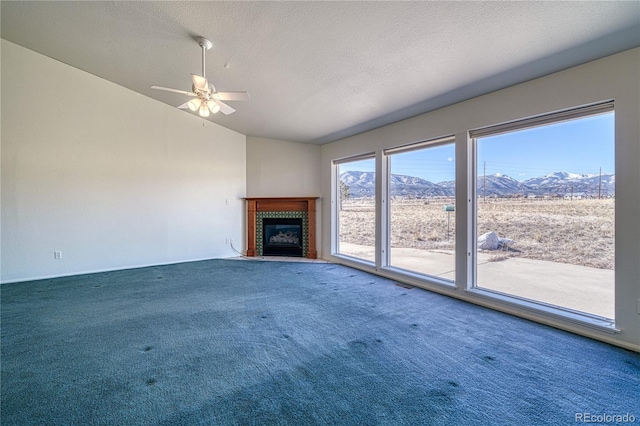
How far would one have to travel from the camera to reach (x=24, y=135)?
4195 millimetres

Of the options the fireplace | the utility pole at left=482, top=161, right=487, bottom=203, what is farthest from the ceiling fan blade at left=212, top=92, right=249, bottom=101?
the fireplace

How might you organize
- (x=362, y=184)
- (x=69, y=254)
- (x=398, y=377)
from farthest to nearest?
(x=362, y=184) < (x=69, y=254) < (x=398, y=377)

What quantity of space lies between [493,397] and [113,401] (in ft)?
7.99

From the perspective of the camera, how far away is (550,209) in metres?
3.11

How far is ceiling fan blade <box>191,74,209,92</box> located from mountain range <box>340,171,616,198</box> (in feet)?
10.6

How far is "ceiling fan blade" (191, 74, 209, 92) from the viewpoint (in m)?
2.87

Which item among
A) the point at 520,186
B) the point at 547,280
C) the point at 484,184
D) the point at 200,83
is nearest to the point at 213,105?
the point at 200,83

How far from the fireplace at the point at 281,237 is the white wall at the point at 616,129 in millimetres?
3628

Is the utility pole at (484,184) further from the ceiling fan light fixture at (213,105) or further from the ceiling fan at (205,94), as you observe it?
the ceiling fan light fixture at (213,105)

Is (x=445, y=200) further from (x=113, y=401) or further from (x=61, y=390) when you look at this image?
(x=61, y=390)

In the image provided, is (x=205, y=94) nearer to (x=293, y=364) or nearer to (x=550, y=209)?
(x=293, y=364)

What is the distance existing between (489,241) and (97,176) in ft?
20.7

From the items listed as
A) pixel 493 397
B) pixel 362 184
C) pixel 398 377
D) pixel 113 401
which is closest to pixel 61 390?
pixel 113 401

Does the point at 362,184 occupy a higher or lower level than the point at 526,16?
lower
